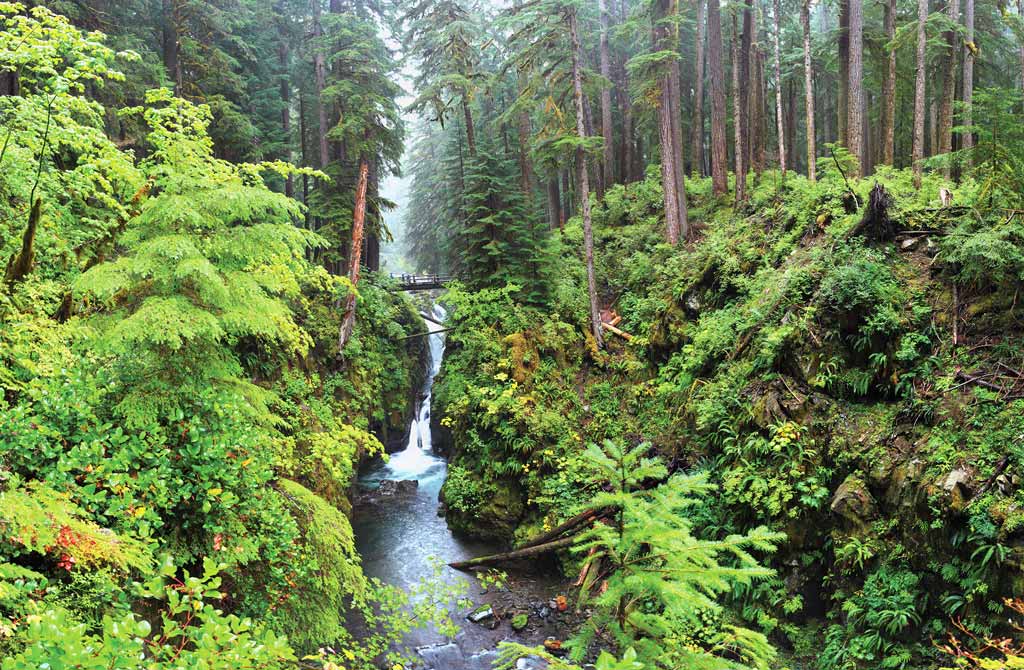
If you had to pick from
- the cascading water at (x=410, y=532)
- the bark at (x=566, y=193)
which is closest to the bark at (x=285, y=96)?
the bark at (x=566, y=193)

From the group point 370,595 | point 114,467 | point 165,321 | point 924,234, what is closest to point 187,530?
point 114,467

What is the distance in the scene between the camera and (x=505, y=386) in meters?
15.0

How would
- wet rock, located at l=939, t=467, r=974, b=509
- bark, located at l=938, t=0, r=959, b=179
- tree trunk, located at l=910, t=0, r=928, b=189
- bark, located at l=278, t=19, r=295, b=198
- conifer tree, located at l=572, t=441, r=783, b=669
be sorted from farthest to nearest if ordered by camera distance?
1. bark, located at l=278, t=19, r=295, b=198
2. bark, located at l=938, t=0, r=959, b=179
3. tree trunk, located at l=910, t=0, r=928, b=189
4. wet rock, located at l=939, t=467, r=974, b=509
5. conifer tree, located at l=572, t=441, r=783, b=669

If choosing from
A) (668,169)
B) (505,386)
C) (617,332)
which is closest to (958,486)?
(617,332)

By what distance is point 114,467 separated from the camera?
4.79 meters

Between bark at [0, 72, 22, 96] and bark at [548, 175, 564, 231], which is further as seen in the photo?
bark at [548, 175, 564, 231]

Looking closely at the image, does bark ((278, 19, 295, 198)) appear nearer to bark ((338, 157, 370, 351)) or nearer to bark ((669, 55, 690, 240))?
bark ((338, 157, 370, 351))

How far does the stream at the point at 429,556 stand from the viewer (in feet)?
33.7

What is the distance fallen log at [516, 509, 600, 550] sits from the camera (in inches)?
421

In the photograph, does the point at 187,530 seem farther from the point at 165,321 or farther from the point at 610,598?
the point at 610,598

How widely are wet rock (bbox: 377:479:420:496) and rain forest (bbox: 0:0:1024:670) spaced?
0.27m

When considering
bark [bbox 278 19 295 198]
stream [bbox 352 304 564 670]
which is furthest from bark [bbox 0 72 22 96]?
stream [bbox 352 304 564 670]

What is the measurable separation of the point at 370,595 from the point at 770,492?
6.48m

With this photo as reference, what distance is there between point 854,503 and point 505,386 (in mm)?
8523
